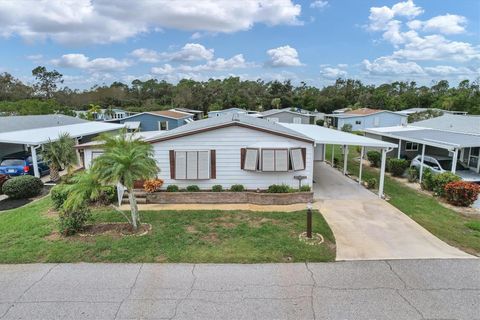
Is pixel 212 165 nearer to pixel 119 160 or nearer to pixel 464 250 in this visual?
pixel 119 160

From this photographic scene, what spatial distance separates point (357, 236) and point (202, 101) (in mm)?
64867

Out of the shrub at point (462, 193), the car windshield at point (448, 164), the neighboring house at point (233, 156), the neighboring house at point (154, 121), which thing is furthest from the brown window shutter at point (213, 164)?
the neighboring house at point (154, 121)

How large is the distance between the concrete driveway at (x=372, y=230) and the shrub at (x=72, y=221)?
715cm

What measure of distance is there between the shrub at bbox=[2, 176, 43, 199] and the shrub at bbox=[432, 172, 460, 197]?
1804 cm

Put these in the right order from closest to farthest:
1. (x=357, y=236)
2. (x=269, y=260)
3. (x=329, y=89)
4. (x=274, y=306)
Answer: (x=274, y=306), (x=269, y=260), (x=357, y=236), (x=329, y=89)

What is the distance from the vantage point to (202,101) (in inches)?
2785

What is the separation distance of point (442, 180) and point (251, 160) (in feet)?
27.4

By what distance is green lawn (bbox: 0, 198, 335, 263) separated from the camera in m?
7.43

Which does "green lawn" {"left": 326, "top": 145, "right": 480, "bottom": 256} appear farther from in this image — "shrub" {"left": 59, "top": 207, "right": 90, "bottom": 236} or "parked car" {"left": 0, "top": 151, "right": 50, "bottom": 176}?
"parked car" {"left": 0, "top": 151, "right": 50, "bottom": 176}

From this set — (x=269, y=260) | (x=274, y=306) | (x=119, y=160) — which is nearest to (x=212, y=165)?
(x=119, y=160)

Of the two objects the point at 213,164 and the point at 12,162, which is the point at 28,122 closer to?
the point at 12,162

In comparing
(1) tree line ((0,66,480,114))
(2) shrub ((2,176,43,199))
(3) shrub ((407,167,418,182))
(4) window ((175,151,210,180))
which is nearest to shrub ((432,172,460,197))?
(3) shrub ((407,167,418,182))

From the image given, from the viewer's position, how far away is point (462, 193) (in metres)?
12.3

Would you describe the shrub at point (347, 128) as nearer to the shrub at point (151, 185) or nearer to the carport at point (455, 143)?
the carport at point (455, 143)
